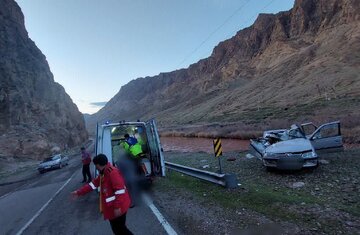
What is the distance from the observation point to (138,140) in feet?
37.2

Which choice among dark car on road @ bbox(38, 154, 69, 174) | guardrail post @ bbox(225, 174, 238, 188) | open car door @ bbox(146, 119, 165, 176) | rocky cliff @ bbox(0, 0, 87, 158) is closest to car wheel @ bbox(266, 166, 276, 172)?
guardrail post @ bbox(225, 174, 238, 188)

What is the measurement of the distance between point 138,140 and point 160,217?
13.6 ft

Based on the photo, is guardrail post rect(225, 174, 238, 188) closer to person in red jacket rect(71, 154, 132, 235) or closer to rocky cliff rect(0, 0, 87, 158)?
person in red jacket rect(71, 154, 132, 235)

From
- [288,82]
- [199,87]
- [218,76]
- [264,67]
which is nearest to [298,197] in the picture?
[288,82]

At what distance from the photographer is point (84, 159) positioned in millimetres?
15219

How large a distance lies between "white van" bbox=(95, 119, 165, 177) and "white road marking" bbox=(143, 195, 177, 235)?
3.77 ft

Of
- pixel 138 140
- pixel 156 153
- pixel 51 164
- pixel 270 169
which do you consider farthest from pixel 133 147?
pixel 51 164

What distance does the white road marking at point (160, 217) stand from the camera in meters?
6.50

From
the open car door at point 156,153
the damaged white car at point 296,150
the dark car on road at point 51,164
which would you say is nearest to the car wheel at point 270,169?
the damaged white car at point 296,150

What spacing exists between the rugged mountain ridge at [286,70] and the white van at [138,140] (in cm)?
2559

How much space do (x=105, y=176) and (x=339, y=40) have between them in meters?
85.1

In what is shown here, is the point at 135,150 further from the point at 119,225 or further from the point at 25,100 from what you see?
the point at 25,100

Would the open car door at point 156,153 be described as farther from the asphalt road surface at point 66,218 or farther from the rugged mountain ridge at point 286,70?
the rugged mountain ridge at point 286,70

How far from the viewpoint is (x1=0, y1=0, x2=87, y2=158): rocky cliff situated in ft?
140
